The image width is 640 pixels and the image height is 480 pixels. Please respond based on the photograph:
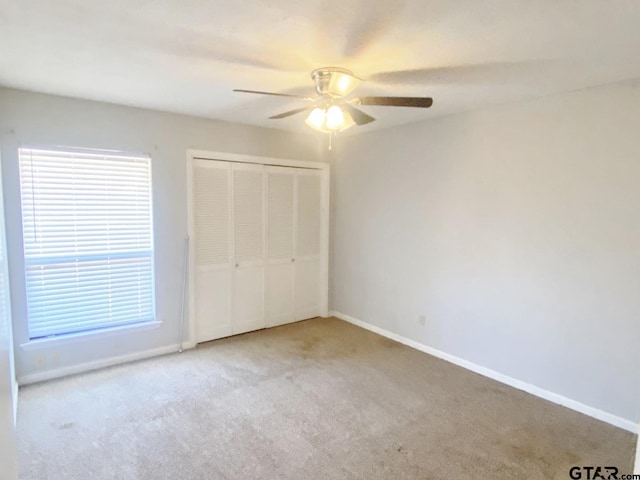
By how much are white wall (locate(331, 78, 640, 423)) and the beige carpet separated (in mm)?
380

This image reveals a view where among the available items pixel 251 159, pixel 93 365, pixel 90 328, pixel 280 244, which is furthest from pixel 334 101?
pixel 93 365

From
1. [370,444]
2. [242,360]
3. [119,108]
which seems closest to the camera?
[370,444]

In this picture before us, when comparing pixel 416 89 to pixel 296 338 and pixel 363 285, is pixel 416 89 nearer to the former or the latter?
pixel 363 285

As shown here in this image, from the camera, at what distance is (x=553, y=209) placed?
122 inches

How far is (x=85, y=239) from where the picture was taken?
348 cm

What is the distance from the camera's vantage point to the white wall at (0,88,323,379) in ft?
10.3

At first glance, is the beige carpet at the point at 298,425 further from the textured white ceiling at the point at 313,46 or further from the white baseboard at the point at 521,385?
the textured white ceiling at the point at 313,46

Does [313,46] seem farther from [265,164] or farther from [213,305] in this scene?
[213,305]

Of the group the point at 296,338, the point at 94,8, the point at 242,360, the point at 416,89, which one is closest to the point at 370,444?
the point at 242,360

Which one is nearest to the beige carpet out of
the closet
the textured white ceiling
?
the closet

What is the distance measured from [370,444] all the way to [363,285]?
2479mm

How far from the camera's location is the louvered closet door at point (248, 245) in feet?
14.6

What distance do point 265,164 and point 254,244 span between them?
970 mm

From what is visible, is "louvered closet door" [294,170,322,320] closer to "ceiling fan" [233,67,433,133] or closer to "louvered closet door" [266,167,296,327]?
"louvered closet door" [266,167,296,327]
